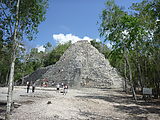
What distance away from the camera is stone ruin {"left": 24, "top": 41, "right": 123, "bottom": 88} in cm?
3362

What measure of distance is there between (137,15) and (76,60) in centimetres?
2434

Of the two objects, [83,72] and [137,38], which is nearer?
[137,38]

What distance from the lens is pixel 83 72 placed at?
3531cm

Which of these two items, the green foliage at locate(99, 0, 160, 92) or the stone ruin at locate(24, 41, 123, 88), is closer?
the green foliage at locate(99, 0, 160, 92)

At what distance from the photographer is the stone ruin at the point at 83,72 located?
33.6m

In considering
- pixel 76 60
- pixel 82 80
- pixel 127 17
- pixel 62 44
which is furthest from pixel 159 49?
pixel 62 44

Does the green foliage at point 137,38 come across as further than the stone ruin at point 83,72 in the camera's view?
No

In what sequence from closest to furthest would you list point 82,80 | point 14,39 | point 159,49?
point 14,39
point 159,49
point 82,80

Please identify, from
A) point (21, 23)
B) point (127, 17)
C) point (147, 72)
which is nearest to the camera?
point (21, 23)

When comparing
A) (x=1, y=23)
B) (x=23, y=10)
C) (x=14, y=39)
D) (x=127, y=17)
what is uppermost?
(x=127, y=17)

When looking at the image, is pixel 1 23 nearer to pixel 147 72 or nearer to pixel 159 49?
pixel 159 49

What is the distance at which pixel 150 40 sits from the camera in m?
13.0

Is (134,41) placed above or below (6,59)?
above

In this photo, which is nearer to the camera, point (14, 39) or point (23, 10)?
point (14, 39)
